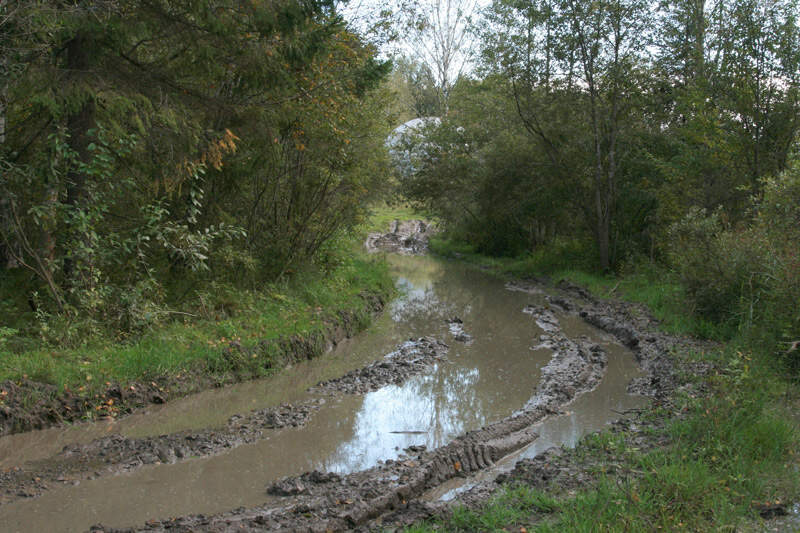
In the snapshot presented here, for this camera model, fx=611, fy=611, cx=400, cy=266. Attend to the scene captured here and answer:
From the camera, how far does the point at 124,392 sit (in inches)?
296

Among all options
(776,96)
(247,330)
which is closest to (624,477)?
(247,330)

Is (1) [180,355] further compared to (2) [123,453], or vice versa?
(1) [180,355]

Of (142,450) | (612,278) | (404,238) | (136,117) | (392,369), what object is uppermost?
(136,117)

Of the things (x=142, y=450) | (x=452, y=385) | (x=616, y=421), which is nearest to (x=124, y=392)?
(x=142, y=450)

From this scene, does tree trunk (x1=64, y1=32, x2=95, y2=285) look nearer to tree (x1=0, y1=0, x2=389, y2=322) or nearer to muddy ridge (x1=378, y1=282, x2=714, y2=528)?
tree (x1=0, y1=0, x2=389, y2=322)

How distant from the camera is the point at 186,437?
6.66 metres

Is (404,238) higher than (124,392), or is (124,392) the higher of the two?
(404,238)

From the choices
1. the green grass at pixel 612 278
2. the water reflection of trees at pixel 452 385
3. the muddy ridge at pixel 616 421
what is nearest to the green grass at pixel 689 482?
the muddy ridge at pixel 616 421

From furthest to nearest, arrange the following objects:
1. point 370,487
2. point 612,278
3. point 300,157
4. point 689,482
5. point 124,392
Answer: point 612,278 → point 300,157 → point 124,392 → point 370,487 → point 689,482

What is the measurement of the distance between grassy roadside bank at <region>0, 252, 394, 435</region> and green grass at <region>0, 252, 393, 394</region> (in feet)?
0.04

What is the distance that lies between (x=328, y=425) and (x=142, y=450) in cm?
216

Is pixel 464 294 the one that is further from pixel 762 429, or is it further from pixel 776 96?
pixel 762 429

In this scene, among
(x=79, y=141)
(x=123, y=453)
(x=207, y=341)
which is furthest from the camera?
(x=207, y=341)

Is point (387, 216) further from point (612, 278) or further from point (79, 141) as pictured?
point (79, 141)
